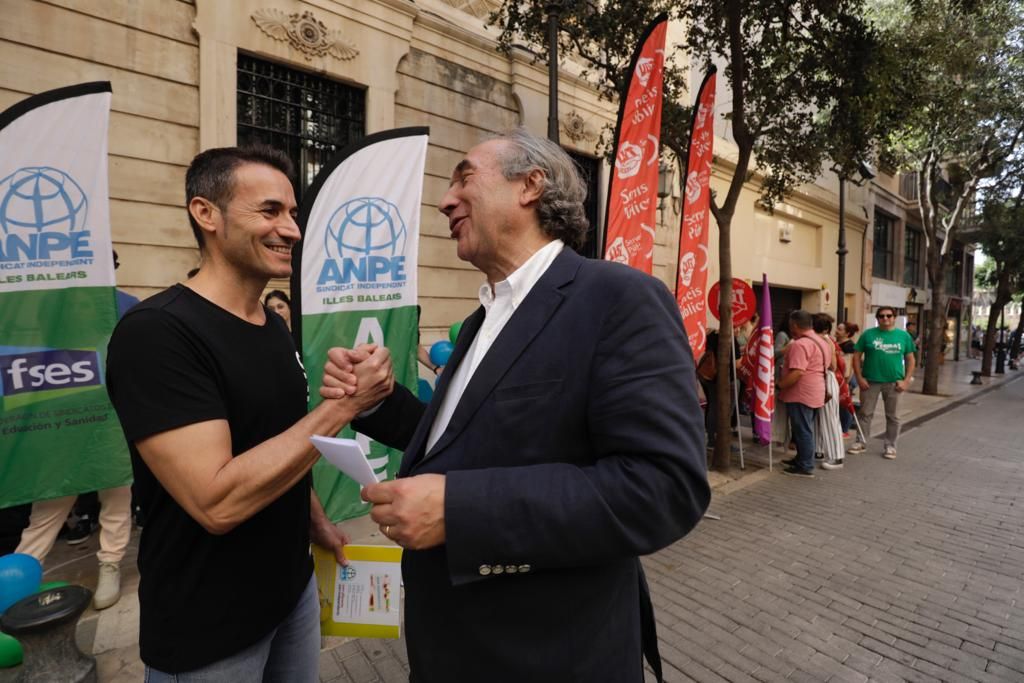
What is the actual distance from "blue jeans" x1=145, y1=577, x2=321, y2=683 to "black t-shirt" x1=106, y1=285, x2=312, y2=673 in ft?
0.13

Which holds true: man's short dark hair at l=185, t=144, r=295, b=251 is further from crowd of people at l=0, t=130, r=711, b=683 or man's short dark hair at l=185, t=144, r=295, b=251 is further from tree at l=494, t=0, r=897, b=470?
tree at l=494, t=0, r=897, b=470

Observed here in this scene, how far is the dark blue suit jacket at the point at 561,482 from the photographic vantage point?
1.06m

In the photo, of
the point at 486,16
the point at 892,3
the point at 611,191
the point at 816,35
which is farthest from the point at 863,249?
the point at 611,191

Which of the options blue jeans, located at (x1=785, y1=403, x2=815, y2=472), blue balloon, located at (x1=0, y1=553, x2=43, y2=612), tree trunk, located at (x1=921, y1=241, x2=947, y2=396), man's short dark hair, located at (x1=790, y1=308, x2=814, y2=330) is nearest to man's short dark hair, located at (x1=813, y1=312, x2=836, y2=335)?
man's short dark hair, located at (x1=790, y1=308, x2=814, y2=330)

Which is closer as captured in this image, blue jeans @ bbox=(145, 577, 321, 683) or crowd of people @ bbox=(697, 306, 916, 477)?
blue jeans @ bbox=(145, 577, 321, 683)

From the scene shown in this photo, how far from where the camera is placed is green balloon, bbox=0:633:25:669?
263cm

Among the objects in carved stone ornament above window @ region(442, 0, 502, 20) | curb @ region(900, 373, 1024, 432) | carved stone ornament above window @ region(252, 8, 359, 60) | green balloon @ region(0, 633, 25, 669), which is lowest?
curb @ region(900, 373, 1024, 432)

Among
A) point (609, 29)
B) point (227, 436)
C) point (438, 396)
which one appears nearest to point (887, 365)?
point (609, 29)

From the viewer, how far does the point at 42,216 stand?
324 cm

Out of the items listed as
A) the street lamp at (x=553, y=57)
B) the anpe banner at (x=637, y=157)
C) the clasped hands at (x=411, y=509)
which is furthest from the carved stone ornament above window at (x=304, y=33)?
the clasped hands at (x=411, y=509)

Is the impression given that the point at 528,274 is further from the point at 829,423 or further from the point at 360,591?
the point at 829,423

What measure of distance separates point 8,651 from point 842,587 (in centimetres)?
517

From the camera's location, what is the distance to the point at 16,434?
327cm

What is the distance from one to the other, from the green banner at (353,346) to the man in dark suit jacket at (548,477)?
109 inches
